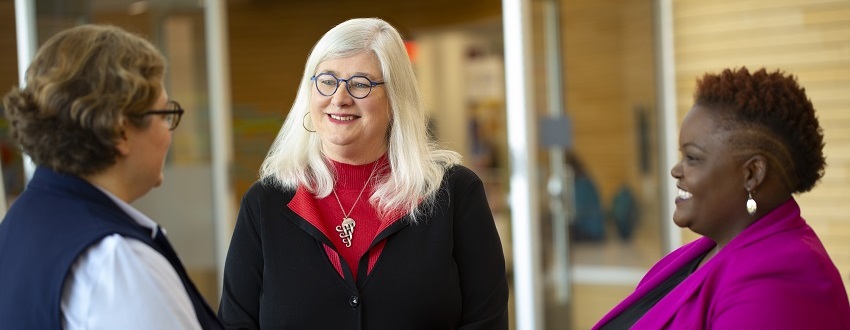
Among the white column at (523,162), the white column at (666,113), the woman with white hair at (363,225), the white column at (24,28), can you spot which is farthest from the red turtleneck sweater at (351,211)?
the white column at (666,113)

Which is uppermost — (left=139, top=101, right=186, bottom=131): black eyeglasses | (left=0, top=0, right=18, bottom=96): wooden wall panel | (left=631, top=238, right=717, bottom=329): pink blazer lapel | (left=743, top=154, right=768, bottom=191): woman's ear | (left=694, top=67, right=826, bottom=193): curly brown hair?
(left=0, top=0, right=18, bottom=96): wooden wall panel

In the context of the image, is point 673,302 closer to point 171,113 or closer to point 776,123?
point 776,123

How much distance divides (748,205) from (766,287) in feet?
0.68

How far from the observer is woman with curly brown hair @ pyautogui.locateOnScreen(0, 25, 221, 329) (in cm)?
150

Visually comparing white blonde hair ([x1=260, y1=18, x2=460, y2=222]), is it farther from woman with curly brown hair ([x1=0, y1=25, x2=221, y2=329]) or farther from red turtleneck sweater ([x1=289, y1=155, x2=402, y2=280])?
woman with curly brown hair ([x1=0, y1=25, x2=221, y2=329])

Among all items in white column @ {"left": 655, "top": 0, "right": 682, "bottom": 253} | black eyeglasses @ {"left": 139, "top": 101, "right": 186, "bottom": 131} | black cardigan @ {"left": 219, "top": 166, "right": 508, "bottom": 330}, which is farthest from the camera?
white column @ {"left": 655, "top": 0, "right": 682, "bottom": 253}

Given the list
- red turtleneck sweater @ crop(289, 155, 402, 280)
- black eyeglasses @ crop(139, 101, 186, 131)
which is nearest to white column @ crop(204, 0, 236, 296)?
red turtleneck sweater @ crop(289, 155, 402, 280)

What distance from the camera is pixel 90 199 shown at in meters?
1.59

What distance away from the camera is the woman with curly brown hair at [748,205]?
5.65 feet

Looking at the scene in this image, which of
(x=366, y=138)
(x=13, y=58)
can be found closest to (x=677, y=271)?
(x=366, y=138)

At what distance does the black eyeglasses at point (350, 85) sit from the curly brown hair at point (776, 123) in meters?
0.86

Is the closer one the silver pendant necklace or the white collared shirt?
the white collared shirt

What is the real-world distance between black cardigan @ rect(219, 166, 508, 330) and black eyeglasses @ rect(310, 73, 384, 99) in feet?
0.93

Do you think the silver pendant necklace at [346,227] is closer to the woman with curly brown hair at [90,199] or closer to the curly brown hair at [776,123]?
the woman with curly brown hair at [90,199]
